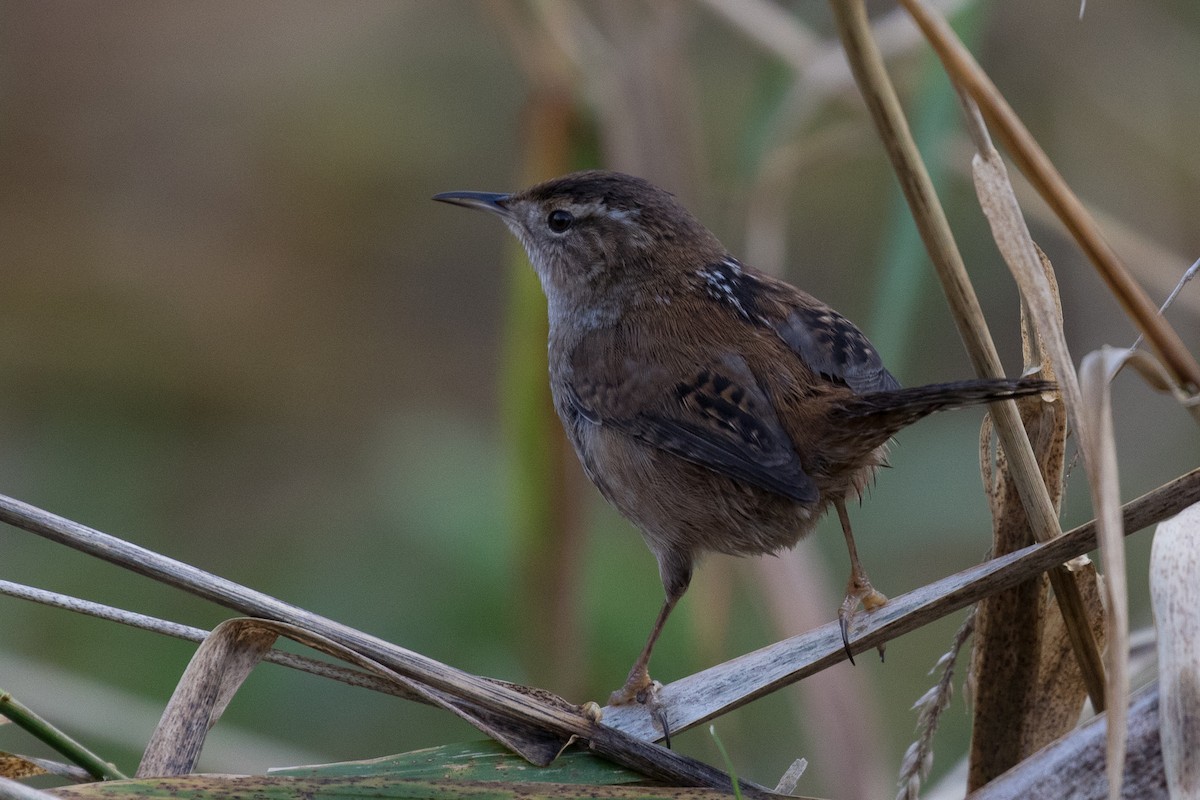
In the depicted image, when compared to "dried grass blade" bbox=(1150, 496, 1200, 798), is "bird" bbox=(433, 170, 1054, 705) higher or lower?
higher

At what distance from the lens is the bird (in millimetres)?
2221

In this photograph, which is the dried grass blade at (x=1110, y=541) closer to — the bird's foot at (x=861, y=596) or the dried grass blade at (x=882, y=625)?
the dried grass blade at (x=882, y=625)

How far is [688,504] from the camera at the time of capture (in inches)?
95.3

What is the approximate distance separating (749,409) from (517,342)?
3.11ft

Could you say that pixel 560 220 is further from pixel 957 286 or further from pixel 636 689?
pixel 957 286

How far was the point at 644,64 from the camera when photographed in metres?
3.09

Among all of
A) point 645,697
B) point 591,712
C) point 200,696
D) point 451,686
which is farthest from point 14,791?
point 645,697

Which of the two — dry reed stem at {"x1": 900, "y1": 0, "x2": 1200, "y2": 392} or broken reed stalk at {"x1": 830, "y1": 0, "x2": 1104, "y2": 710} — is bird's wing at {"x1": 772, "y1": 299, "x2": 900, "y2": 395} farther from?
dry reed stem at {"x1": 900, "y1": 0, "x2": 1200, "y2": 392}

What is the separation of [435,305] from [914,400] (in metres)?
4.47

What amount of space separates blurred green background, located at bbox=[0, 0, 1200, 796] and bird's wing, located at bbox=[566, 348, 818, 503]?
383 mm

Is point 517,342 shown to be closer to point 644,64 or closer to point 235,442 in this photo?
point 644,64

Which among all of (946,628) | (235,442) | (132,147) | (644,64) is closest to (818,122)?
(644,64)

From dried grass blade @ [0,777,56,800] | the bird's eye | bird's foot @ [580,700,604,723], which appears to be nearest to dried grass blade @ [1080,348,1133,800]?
bird's foot @ [580,700,604,723]

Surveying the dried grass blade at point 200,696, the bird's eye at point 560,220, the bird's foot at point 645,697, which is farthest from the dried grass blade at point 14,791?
the bird's eye at point 560,220
